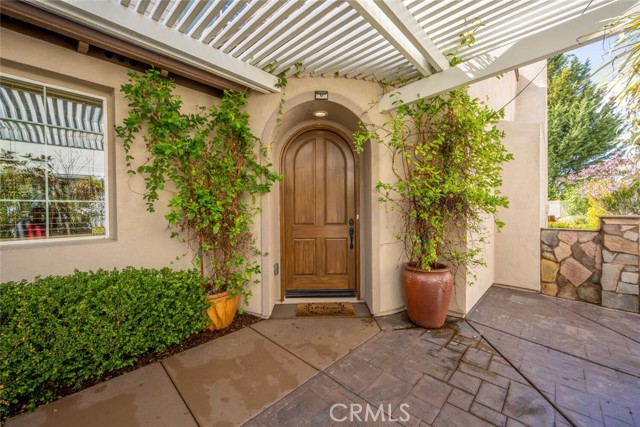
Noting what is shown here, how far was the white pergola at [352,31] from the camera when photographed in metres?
1.86

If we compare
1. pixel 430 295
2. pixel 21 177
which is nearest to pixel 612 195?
pixel 430 295

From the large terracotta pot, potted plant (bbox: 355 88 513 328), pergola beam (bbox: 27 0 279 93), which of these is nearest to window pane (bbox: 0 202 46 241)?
pergola beam (bbox: 27 0 279 93)

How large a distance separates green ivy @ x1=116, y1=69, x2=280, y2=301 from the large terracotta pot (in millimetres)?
1863

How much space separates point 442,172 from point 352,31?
171cm

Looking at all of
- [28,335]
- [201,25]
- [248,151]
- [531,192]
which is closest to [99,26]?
[201,25]

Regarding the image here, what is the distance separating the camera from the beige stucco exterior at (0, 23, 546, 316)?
7.10ft

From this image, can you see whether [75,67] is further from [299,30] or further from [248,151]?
[299,30]

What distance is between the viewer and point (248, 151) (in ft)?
9.53

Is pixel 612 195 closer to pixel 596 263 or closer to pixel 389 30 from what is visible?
pixel 596 263

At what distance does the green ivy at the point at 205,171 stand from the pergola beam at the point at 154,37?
25cm

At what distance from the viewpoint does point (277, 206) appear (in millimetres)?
3451

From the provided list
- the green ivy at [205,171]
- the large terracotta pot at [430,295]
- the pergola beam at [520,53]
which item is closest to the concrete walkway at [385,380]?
the large terracotta pot at [430,295]

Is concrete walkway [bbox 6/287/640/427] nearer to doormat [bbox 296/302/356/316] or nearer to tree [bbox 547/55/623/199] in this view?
doormat [bbox 296/302/356/316]

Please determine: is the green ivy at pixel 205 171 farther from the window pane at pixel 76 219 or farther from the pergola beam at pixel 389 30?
the pergola beam at pixel 389 30
